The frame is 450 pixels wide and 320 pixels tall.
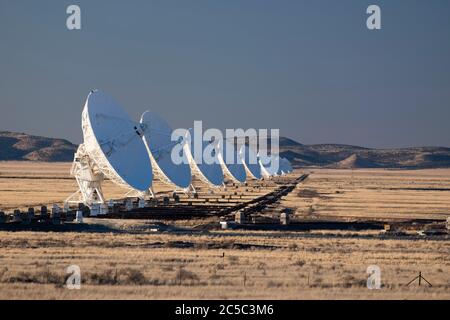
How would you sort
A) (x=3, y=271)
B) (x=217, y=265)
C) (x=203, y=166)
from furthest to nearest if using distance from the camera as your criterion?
(x=203, y=166), (x=217, y=265), (x=3, y=271)

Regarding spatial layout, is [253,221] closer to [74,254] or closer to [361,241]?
[361,241]

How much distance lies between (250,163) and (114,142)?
384 ft

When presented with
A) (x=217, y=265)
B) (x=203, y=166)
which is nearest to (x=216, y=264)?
(x=217, y=265)

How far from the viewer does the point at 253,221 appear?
56469 mm

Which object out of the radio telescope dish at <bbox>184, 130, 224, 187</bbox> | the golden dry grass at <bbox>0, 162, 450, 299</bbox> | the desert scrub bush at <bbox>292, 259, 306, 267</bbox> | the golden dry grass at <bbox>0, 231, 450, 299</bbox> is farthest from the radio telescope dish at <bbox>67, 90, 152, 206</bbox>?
the radio telescope dish at <bbox>184, 130, 224, 187</bbox>

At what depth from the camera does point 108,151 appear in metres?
58.5

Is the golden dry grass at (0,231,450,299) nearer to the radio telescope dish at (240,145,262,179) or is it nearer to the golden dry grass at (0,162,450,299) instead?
the golden dry grass at (0,162,450,299)

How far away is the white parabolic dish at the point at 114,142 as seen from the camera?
56938 mm

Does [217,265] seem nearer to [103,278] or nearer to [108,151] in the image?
[103,278]

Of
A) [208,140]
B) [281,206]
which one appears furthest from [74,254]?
[208,140]

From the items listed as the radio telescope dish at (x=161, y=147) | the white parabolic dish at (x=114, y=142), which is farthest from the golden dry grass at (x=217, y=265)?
the radio telescope dish at (x=161, y=147)

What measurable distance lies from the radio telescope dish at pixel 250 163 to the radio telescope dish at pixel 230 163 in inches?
777

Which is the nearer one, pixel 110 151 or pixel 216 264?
pixel 216 264
